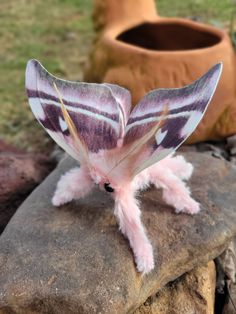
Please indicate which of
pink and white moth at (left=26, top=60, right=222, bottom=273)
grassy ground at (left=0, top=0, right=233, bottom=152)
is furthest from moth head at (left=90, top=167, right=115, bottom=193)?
grassy ground at (left=0, top=0, right=233, bottom=152)

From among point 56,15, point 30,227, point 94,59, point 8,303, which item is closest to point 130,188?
point 30,227

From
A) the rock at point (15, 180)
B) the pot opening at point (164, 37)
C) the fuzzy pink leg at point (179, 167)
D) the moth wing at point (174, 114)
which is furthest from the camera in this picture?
the pot opening at point (164, 37)

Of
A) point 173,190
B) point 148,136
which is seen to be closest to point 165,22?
point 173,190

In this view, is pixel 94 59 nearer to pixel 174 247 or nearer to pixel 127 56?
pixel 127 56

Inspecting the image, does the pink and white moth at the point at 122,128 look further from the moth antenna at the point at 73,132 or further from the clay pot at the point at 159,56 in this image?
the clay pot at the point at 159,56

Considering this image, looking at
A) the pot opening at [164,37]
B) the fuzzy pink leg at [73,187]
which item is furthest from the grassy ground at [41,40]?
the fuzzy pink leg at [73,187]
